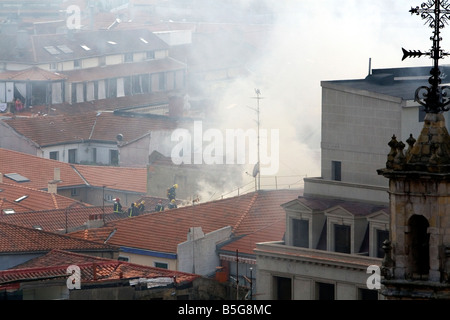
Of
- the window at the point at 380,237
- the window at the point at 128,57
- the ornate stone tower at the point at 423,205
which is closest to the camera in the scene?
the ornate stone tower at the point at 423,205

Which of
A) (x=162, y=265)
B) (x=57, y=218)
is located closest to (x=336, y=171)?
(x=162, y=265)

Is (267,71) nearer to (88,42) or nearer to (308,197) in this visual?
(88,42)

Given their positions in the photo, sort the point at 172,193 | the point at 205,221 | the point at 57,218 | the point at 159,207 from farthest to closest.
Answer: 1. the point at 172,193
2. the point at 159,207
3. the point at 57,218
4. the point at 205,221

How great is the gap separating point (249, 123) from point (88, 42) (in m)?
40.1

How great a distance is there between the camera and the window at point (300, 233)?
4878 centimetres

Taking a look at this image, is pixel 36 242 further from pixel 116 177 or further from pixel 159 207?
pixel 116 177

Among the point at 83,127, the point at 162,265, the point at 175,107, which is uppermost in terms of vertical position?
the point at 175,107

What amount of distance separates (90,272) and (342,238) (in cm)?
650

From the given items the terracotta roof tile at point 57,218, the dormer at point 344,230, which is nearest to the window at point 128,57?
the terracotta roof tile at point 57,218

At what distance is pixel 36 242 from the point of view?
55844 mm

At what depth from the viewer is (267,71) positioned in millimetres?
149375

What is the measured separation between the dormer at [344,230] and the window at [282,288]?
1349mm

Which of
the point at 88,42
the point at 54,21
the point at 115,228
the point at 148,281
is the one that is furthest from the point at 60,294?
the point at 54,21

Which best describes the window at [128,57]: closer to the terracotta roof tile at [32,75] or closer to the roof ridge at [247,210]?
the terracotta roof tile at [32,75]
